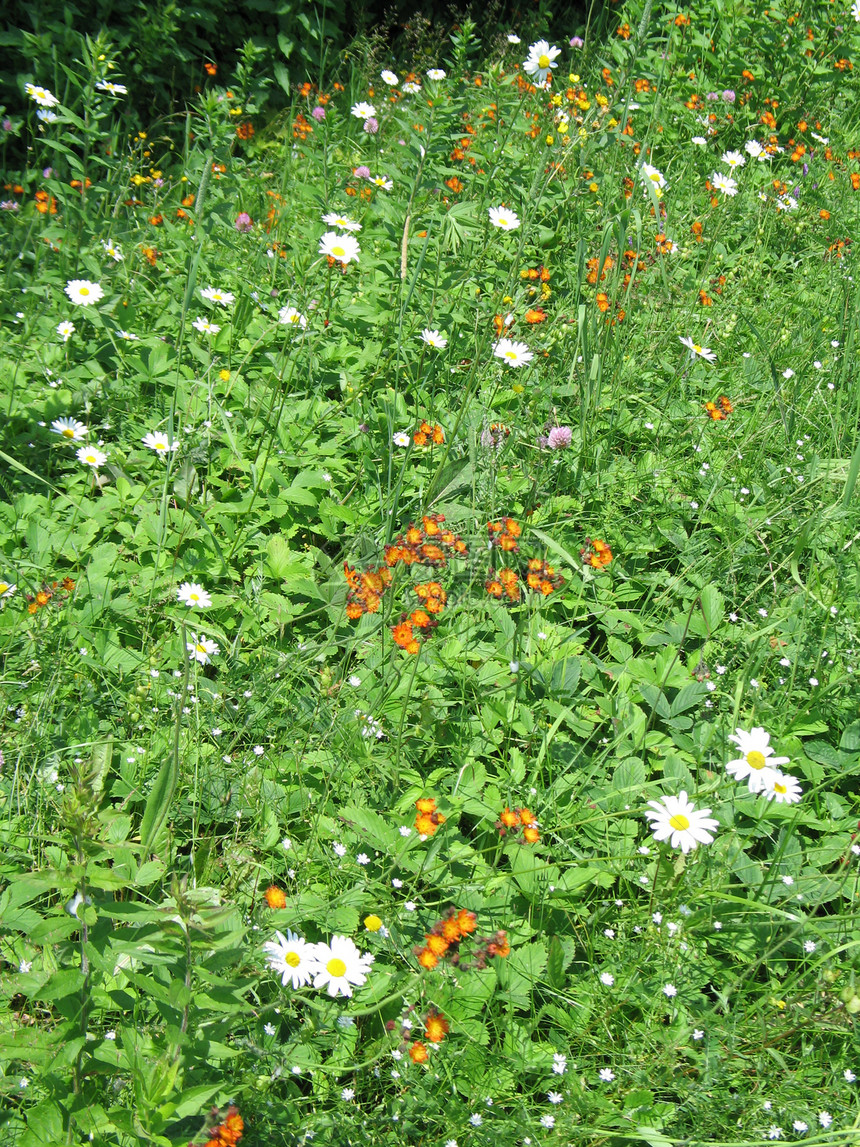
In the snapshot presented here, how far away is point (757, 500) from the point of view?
2656 mm

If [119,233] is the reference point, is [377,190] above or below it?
above

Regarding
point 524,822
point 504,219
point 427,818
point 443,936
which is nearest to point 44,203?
point 504,219

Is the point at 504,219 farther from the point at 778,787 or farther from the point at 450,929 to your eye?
the point at 450,929

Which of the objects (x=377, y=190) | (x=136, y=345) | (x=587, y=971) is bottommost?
(x=587, y=971)

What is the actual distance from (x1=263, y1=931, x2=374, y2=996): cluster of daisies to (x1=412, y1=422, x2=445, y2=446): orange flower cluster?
4.10 feet

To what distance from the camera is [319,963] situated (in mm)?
1429

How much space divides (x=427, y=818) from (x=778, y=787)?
69 centimetres

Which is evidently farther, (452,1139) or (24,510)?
(24,510)

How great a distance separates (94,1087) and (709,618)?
1.67 m

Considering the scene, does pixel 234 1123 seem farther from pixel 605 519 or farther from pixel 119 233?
pixel 119 233

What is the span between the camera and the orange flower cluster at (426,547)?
1.94m

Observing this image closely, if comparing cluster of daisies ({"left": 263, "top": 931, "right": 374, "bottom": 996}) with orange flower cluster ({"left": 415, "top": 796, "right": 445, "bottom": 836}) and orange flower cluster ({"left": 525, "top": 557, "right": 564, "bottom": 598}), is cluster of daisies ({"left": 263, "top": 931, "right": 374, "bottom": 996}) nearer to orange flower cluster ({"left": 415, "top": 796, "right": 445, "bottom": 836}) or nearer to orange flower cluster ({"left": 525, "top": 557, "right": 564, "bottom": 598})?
orange flower cluster ({"left": 415, "top": 796, "right": 445, "bottom": 836})

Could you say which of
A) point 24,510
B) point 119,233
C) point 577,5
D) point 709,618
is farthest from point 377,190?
point 577,5

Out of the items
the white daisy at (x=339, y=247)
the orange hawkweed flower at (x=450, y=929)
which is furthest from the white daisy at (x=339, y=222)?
the orange hawkweed flower at (x=450, y=929)
